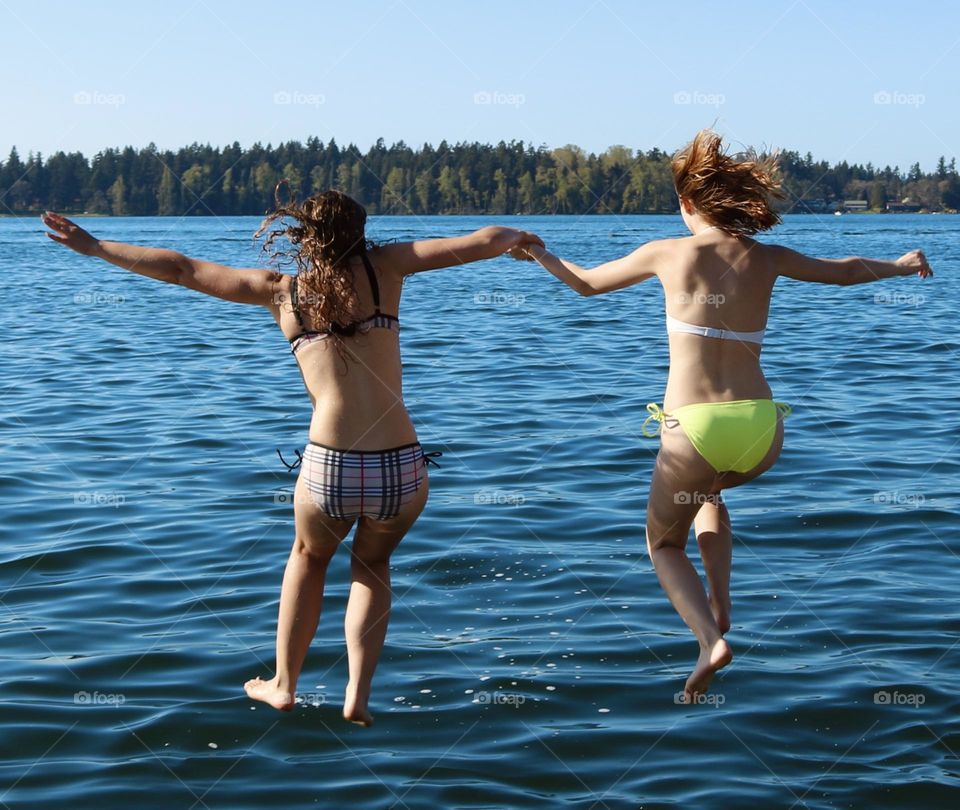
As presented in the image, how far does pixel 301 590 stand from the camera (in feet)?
18.0

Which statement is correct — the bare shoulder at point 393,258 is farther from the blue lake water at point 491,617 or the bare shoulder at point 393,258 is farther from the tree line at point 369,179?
the tree line at point 369,179

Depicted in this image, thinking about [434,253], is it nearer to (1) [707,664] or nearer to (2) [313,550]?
(2) [313,550]

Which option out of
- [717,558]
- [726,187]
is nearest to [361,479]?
[717,558]

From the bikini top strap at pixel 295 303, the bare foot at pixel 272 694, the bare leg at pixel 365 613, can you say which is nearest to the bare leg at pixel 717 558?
the bare leg at pixel 365 613

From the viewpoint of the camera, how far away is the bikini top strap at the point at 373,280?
507 centimetres

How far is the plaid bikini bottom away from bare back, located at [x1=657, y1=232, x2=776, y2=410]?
4.14 feet

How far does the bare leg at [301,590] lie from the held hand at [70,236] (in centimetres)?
128

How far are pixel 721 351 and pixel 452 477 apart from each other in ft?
18.9

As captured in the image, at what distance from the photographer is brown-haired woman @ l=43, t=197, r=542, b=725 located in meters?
5.05

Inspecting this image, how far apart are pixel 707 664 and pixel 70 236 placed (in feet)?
10.5

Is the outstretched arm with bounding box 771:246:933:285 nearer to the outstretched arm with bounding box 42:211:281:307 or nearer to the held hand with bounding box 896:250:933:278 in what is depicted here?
the held hand with bounding box 896:250:933:278

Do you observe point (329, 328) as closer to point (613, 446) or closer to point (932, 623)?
point (932, 623)

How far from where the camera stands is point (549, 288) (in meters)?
34.2

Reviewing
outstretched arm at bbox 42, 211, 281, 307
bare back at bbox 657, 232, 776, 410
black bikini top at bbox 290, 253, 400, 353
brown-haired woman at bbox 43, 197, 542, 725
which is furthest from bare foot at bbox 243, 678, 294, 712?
bare back at bbox 657, 232, 776, 410
